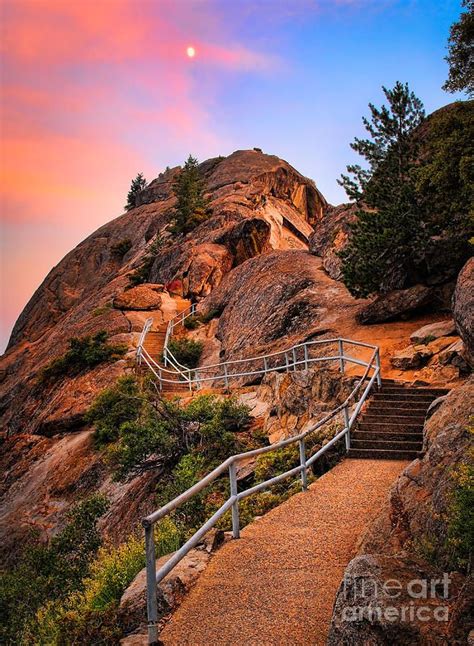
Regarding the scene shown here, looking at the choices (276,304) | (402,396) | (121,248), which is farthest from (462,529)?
(121,248)

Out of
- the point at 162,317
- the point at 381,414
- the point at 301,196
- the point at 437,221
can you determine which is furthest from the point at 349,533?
the point at 301,196

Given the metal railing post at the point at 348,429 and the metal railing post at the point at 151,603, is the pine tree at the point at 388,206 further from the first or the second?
the metal railing post at the point at 151,603

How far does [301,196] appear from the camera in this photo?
58.1m

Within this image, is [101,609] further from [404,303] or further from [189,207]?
[189,207]

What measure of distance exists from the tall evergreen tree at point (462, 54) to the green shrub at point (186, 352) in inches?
643

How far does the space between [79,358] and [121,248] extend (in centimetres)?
3097

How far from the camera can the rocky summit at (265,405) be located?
486 cm

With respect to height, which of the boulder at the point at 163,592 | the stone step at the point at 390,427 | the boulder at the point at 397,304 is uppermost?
the boulder at the point at 397,304

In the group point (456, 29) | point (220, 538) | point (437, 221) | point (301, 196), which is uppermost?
point (301, 196)

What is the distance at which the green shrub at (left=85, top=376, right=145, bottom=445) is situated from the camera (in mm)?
17719

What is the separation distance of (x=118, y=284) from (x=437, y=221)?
96.3 ft

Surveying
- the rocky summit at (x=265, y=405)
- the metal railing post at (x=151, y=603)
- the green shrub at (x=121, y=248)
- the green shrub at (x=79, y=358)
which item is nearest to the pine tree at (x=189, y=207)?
the rocky summit at (x=265, y=405)

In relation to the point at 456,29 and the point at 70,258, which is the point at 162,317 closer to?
the point at 456,29

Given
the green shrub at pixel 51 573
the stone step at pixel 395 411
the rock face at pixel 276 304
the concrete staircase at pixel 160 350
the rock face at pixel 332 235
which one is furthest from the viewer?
the rock face at pixel 332 235
